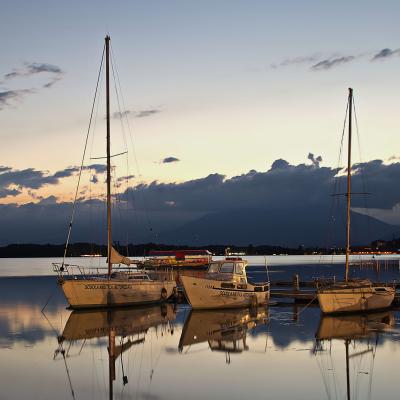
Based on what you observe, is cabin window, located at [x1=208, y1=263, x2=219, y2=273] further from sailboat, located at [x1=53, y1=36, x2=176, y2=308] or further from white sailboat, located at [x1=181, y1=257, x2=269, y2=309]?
sailboat, located at [x1=53, y1=36, x2=176, y2=308]

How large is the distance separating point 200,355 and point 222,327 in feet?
25.5

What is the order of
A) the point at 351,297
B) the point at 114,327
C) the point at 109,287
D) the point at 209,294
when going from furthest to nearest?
1. the point at 109,287
2. the point at 209,294
3. the point at 351,297
4. the point at 114,327

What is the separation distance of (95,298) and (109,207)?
6.30 metres

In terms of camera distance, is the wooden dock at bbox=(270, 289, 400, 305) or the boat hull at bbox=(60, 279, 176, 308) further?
the wooden dock at bbox=(270, 289, 400, 305)

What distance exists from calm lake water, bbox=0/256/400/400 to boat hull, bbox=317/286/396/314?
75cm

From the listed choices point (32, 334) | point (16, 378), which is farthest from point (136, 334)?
point (16, 378)

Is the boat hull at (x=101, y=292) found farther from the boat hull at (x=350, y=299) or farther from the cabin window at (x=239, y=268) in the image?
the boat hull at (x=350, y=299)

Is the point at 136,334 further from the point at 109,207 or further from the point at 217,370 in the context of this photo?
the point at 109,207

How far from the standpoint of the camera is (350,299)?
37.9m

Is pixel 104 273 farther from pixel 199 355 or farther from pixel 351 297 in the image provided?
pixel 199 355

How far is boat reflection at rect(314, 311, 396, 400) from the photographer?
21.3 m

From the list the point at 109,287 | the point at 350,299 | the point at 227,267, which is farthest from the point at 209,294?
the point at 350,299

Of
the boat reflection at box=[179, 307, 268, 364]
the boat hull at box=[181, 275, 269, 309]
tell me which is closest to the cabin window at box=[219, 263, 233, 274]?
the boat hull at box=[181, 275, 269, 309]

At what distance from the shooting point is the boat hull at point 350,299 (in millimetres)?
37312
